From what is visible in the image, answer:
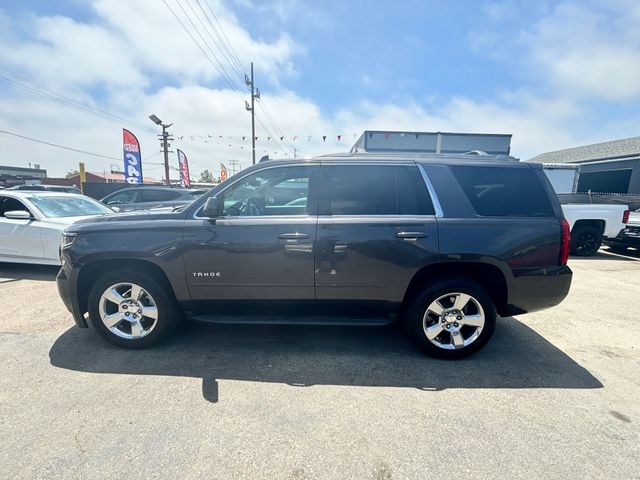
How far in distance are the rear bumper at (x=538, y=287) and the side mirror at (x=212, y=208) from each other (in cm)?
276

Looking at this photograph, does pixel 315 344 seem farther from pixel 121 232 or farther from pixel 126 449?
pixel 121 232

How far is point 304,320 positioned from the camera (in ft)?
9.46

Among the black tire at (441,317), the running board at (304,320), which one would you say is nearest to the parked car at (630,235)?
the black tire at (441,317)

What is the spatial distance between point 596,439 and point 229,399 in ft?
8.28

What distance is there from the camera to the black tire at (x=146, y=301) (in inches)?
114

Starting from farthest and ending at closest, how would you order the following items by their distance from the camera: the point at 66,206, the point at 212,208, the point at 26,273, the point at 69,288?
the point at 66,206 → the point at 26,273 → the point at 69,288 → the point at 212,208

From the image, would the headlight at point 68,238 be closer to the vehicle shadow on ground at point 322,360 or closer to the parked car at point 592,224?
the vehicle shadow on ground at point 322,360

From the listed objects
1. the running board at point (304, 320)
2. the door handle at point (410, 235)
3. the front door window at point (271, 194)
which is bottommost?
the running board at point (304, 320)

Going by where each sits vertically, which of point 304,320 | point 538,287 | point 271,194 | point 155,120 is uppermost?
Answer: point 155,120

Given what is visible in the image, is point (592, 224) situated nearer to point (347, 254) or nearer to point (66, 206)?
point (347, 254)

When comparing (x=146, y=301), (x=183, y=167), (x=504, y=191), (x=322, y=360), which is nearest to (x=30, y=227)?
(x=146, y=301)

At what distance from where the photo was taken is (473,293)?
2.82 meters

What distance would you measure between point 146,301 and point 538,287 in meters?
3.71

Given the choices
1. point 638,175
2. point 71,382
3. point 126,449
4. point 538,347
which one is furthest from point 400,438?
point 638,175
